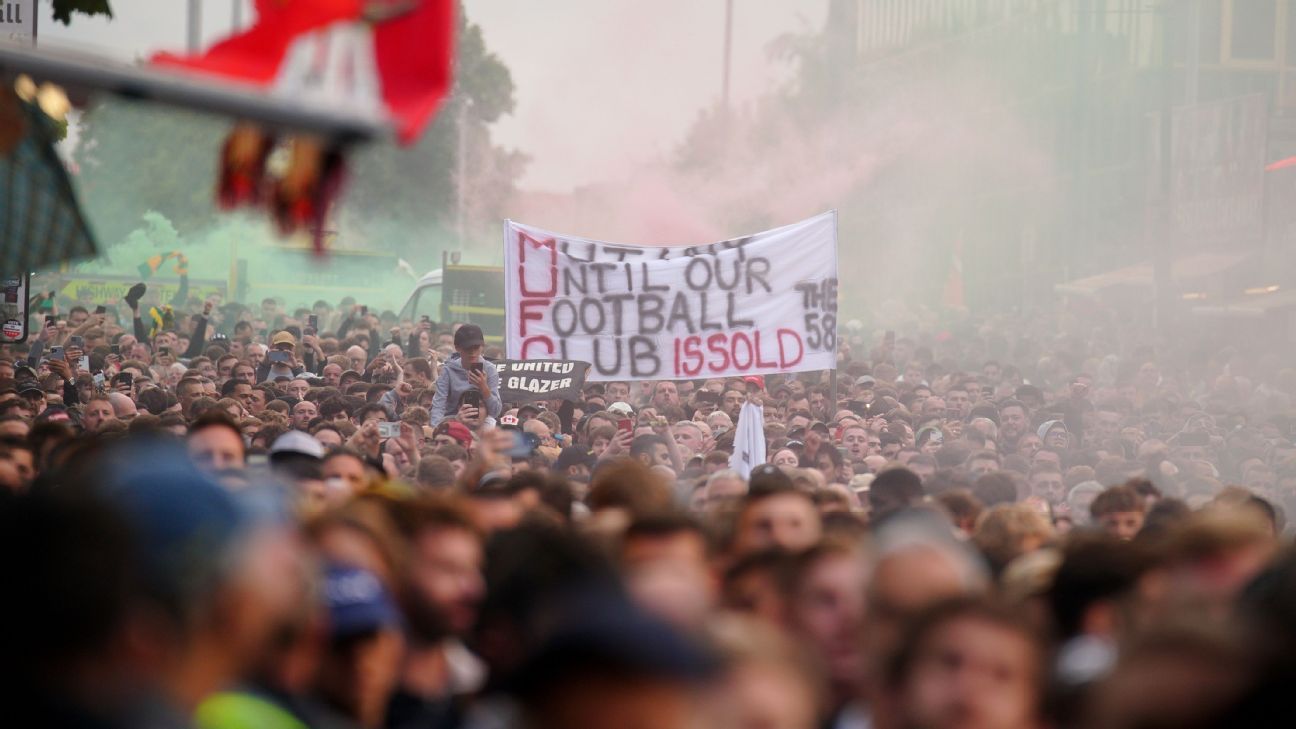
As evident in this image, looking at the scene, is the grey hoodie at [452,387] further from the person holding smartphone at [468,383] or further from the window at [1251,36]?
the window at [1251,36]

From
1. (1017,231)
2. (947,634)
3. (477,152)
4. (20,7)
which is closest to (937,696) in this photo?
(947,634)

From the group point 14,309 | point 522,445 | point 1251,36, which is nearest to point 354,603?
point 522,445

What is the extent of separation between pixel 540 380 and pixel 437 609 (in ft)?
30.1

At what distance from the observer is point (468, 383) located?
1166cm

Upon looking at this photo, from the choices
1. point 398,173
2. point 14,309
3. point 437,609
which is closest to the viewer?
point 437,609

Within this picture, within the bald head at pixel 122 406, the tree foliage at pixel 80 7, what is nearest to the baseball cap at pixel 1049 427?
the bald head at pixel 122 406

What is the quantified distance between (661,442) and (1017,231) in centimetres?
3219

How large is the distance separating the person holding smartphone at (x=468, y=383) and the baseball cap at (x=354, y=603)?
792 centimetres

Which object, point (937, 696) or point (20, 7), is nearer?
point (937, 696)

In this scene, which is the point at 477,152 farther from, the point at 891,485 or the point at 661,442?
the point at 891,485

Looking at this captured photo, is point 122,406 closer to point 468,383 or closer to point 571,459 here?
point 468,383

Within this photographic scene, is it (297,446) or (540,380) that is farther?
(540,380)

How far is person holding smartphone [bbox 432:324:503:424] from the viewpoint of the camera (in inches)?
454

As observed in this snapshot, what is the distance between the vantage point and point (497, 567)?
12.9 ft
